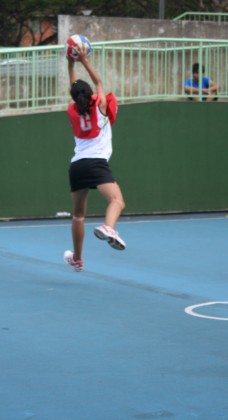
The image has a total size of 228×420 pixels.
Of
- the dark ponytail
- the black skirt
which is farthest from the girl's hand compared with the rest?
the black skirt

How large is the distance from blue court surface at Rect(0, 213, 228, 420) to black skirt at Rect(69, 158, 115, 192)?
0.99 metres

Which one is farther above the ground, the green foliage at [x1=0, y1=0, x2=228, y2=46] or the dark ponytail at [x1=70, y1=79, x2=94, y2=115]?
the green foliage at [x1=0, y1=0, x2=228, y2=46]

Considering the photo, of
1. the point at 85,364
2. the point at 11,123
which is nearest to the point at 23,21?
the point at 11,123

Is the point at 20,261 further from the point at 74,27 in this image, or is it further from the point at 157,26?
the point at 157,26

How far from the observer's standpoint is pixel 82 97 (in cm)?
1003

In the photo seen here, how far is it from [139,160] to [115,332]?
31.7 feet

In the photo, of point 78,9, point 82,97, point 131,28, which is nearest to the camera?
point 82,97

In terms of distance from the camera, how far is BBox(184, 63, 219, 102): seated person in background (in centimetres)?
1808

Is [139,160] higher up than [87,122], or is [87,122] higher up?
[87,122]

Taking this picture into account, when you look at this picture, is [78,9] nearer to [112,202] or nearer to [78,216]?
[78,216]

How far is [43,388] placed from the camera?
6617 millimetres

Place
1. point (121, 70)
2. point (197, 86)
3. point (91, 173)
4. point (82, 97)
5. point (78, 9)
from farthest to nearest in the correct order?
point (78, 9) → point (197, 86) → point (121, 70) → point (91, 173) → point (82, 97)

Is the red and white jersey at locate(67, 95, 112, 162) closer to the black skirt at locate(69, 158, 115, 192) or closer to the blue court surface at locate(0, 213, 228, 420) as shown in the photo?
the black skirt at locate(69, 158, 115, 192)

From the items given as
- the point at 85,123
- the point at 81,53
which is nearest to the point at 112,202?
the point at 85,123
